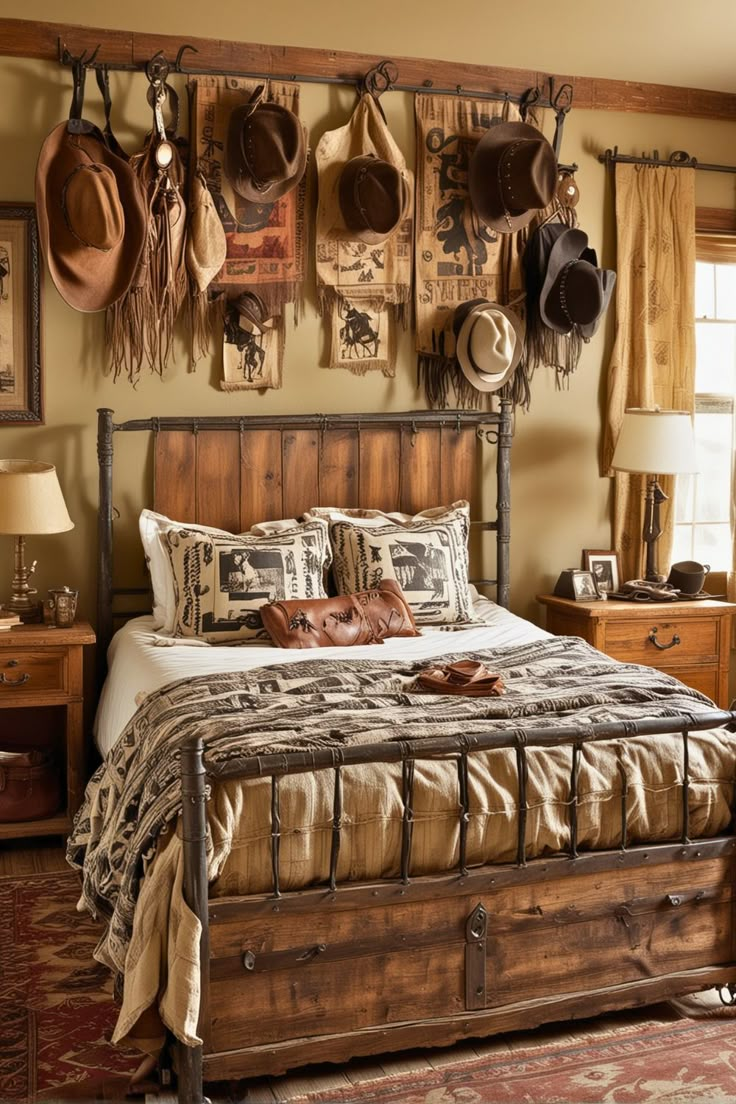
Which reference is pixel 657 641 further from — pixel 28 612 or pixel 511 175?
pixel 28 612

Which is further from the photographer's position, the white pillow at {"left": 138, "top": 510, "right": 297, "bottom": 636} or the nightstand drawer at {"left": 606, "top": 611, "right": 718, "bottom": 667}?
the nightstand drawer at {"left": 606, "top": 611, "right": 718, "bottom": 667}

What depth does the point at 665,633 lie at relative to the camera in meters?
4.46

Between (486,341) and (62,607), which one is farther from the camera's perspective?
(486,341)

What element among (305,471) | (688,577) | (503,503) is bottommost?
(688,577)

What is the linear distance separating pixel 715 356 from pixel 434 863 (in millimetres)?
3220

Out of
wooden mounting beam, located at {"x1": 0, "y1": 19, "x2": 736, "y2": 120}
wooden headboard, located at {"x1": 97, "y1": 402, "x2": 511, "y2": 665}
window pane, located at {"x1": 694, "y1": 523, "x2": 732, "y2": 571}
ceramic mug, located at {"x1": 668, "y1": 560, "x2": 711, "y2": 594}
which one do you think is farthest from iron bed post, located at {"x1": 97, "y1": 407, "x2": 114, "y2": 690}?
window pane, located at {"x1": 694, "y1": 523, "x2": 732, "y2": 571}

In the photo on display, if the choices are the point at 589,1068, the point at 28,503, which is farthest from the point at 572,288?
the point at 589,1068

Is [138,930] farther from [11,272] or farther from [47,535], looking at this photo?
[11,272]

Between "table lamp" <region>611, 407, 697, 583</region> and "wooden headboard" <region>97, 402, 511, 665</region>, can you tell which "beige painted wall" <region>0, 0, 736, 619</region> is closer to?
"wooden headboard" <region>97, 402, 511, 665</region>

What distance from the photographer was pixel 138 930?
2287 mm

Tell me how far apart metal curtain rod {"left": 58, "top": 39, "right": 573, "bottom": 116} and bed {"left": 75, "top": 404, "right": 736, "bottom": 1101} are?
2.29m

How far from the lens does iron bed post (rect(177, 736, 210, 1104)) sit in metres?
2.25

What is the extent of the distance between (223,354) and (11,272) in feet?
2.56

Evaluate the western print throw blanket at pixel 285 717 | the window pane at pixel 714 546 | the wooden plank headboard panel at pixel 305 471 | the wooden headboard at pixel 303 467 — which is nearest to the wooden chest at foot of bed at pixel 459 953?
the western print throw blanket at pixel 285 717
